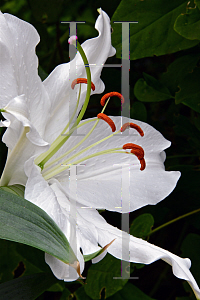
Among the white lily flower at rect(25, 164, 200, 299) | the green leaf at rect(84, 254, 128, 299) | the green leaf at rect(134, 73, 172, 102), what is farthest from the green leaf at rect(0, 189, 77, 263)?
the green leaf at rect(134, 73, 172, 102)

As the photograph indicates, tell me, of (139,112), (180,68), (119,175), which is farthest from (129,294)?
(180,68)

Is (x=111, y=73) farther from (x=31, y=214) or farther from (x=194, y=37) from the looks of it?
(x=31, y=214)

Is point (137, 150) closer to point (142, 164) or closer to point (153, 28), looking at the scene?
point (142, 164)

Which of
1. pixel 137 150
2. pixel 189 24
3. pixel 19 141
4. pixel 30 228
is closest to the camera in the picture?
pixel 30 228

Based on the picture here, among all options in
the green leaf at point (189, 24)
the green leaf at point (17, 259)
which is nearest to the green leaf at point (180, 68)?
the green leaf at point (189, 24)

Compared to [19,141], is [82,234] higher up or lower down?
lower down

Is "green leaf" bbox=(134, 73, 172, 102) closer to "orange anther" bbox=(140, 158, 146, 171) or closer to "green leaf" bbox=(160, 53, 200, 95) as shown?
"green leaf" bbox=(160, 53, 200, 95)

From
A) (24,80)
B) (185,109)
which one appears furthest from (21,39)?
(185,109)
